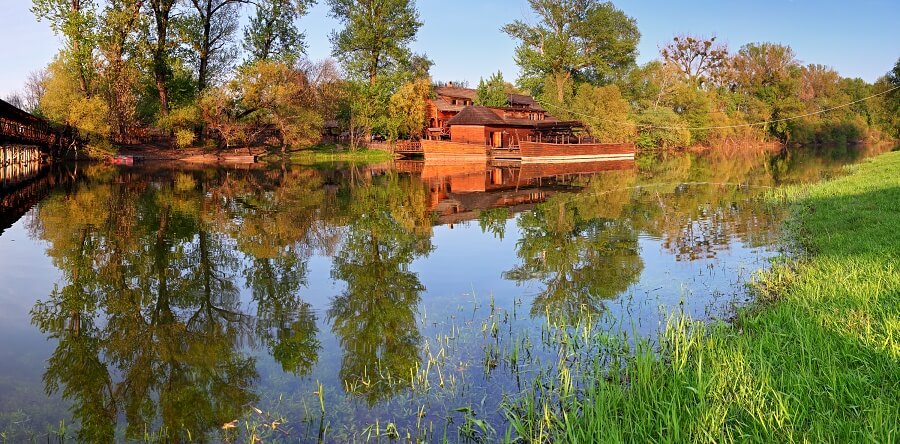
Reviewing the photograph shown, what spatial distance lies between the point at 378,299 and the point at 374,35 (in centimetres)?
4633

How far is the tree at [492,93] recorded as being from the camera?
58.4m

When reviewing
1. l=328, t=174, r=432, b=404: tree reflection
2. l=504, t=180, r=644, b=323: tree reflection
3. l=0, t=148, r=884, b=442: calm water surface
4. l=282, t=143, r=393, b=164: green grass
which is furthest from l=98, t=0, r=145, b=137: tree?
l=504, t=180, r=644, b=323: tree reflection

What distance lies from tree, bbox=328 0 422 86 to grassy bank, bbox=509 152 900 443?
48.2 meters

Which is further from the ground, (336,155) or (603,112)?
(603,112)

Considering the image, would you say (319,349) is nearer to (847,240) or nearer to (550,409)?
(550,409)

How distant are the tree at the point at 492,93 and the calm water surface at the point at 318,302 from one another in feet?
130

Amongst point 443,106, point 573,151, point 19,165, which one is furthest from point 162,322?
point 443,106

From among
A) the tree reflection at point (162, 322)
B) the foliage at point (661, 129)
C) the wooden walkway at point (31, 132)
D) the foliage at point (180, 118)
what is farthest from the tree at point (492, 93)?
the tree reflection at point (162, 322)

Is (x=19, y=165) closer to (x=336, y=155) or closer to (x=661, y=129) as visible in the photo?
(x=336, y=155)

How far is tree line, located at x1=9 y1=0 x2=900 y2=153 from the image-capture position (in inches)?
1572

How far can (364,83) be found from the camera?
51656mm

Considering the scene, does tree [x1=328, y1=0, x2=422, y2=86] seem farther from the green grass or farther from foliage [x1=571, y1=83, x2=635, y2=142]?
foliage [x1=571, y1=83, x2=635, y2=142]

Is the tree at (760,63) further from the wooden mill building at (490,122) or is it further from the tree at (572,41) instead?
the wooden mill building at (490,122)

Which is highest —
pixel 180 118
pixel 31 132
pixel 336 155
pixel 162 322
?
pixel 180 118
